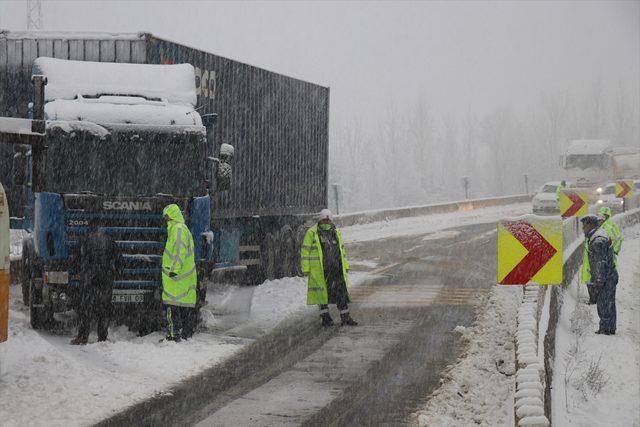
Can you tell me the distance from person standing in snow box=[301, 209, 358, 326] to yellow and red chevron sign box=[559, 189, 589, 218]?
7661 mm

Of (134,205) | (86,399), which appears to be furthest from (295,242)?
(86,399)

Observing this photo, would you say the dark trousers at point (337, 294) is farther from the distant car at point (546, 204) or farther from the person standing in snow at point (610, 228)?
the distant car at point (546, 204)

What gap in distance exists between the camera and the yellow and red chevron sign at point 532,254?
905 centimetres

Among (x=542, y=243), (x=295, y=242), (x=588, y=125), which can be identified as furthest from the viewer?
Answer: (x=588, y=125)

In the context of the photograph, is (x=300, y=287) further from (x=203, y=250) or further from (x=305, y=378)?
(x=305, y=378)

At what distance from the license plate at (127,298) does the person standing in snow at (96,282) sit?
25 centimetres

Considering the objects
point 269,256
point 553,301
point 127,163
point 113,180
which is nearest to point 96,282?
point 113,180

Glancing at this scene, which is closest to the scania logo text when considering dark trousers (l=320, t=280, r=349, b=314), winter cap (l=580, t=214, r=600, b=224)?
dark trousers (l=320, t=280, r=349, b=314)

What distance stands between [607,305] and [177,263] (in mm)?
6601

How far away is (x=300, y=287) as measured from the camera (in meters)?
16.5

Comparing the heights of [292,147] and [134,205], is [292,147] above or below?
above

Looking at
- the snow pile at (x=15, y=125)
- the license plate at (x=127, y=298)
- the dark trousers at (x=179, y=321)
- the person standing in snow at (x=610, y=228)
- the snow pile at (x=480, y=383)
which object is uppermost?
the snow pile at (x=15, y=125)

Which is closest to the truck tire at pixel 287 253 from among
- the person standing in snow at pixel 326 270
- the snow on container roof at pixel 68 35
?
the person standing in snow at pixel 326 270

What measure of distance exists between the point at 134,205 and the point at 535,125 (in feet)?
347
